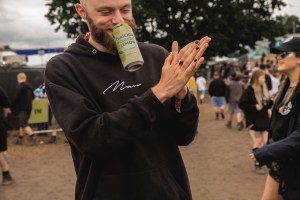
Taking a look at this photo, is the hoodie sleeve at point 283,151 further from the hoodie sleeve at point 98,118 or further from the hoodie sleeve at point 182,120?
the hoodie sleeve at point 98,118

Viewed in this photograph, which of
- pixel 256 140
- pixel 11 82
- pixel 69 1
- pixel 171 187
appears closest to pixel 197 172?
pixel 256 140

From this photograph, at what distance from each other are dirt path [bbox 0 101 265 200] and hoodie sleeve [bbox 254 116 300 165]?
2.78 m

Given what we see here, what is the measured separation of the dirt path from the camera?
573cm

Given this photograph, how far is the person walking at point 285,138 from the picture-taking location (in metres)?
2.74

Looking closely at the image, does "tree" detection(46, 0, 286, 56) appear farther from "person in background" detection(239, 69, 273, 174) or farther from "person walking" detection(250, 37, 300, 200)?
"person walking" detection(250, 37, 300, 200)

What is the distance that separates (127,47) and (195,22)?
20690 millimetres

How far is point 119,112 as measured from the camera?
5.11 feet

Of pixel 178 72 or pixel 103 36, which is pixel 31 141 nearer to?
pixel 103 36

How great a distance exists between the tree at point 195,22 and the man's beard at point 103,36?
59.4 feet

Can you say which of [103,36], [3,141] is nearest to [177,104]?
[103,36]

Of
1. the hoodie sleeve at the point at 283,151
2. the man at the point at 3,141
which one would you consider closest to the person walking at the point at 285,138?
the hoodie sleeve at the point at 283,151

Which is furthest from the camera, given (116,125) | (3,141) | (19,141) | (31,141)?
(19,141)

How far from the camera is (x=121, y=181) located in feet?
5.60

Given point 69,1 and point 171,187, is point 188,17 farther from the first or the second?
point 171,187
